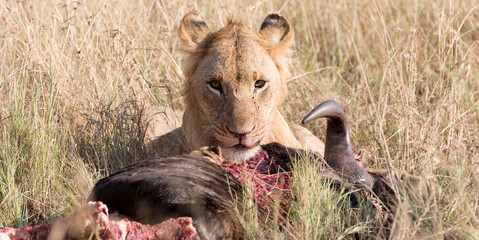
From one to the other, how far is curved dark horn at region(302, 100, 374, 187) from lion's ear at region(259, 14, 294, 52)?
93 cm

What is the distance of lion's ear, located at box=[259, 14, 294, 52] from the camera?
482 centimetres

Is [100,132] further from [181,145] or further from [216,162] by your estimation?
[216,162]

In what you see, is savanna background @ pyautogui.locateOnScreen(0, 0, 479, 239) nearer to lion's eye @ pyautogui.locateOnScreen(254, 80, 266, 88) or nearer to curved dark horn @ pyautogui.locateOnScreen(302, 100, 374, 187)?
curved dark horn @ pyautogui.locateOnScreen(302, 100, 374, 187)

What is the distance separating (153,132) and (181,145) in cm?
68

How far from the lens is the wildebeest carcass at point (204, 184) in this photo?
2.95 meters

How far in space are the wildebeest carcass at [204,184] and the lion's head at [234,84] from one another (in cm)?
28

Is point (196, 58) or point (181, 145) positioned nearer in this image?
point (196, 58)

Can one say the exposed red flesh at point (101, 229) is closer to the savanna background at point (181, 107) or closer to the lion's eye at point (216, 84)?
the savanna background at point (181, 107)

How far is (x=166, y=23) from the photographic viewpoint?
6.82 metres

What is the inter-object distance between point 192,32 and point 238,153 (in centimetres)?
115

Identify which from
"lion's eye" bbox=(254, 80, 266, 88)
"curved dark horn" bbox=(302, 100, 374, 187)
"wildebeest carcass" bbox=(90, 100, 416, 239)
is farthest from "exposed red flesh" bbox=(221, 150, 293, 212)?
"lion's eye" bbox=(254, 80, 266, 88)

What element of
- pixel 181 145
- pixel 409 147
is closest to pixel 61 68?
pixel 181 145

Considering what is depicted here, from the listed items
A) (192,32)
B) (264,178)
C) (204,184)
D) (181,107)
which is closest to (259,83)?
(192,32)

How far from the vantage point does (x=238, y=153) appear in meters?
4.07
